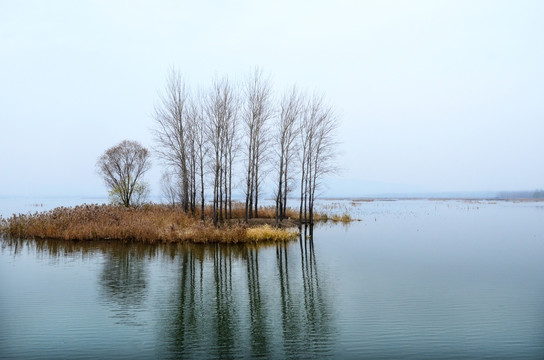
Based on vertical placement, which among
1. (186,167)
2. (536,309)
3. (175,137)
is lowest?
(536,309)

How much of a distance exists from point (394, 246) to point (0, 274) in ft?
66.9

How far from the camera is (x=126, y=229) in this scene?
2559 cm

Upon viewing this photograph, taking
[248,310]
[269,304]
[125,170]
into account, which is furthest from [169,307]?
[125,170]

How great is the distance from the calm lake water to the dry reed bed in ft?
10.1

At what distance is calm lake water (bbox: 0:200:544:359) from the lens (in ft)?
27.2

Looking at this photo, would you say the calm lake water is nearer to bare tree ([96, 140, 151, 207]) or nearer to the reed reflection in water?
the reed reflection in water

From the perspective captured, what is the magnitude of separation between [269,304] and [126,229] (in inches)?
667

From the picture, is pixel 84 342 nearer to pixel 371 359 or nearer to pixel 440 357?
pixel 371 359

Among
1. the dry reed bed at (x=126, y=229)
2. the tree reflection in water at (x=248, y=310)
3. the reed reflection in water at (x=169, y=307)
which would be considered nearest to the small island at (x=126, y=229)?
the dry reed bed at (x=126, y=229)

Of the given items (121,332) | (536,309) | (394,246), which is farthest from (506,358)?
(394,246)

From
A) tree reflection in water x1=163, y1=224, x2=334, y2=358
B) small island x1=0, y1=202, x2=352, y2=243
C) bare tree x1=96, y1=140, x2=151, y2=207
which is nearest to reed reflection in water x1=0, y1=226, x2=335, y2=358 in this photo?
tree reflection in water x1=163, y1=224, x2=334, y2=358

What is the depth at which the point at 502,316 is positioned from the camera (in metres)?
10.4

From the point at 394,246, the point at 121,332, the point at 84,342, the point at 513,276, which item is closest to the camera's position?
the point at 84,342

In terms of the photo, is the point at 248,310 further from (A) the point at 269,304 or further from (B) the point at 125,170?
(B) the point at 125,170
